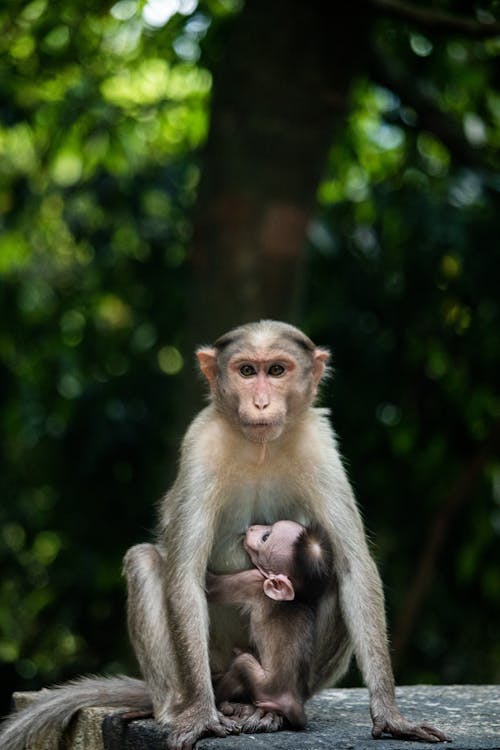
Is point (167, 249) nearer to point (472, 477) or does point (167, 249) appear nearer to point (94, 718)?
point (472, 477)

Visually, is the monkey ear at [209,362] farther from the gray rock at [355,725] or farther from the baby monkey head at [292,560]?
the gray rock at [355,725]

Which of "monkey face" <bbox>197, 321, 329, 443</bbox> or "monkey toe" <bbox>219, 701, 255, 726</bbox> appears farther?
"monkey face" <bbox>197, 321, 329, 443</bbox>

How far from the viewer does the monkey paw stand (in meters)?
5.01

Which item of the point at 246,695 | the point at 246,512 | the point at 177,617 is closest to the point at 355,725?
the point at 246,695

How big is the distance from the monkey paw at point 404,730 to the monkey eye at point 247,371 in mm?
1448

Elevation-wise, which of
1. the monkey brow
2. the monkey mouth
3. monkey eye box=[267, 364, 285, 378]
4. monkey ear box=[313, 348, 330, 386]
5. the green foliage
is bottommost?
the green foliage

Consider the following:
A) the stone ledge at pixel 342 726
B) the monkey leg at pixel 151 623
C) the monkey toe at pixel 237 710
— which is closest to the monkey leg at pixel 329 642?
the stone ledge at pixel 342 726

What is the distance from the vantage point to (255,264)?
8.66 meters

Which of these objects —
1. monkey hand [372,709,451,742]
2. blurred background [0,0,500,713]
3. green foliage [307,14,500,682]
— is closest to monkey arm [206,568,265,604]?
monkey hand [372,709,451,742]

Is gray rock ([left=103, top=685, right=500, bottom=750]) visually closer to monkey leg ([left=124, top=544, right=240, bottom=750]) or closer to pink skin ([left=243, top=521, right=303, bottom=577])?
monkey leg ([left=124, top=544, right=240, bottom=750])

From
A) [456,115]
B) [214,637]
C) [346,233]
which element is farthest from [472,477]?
[214,637]

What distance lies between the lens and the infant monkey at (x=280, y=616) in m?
5.34

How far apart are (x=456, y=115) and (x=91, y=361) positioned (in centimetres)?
338

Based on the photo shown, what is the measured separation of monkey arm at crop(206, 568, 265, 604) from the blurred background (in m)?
3.08
